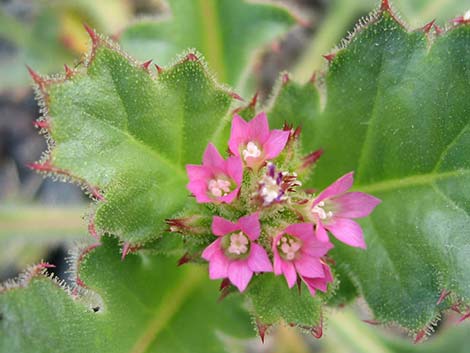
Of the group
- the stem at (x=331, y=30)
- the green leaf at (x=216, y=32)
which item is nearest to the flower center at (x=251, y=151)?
the green leaf at (x=216, y=32)

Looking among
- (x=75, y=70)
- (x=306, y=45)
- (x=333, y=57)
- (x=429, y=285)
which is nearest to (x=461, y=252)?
(x=429, y=285)

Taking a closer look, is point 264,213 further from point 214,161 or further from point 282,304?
point 282,304

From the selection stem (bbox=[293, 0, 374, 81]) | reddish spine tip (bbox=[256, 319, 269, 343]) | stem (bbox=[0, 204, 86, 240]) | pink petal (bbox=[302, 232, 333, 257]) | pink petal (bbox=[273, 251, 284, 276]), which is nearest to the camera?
pink petal (bbox=[273, 251, 284, 276])

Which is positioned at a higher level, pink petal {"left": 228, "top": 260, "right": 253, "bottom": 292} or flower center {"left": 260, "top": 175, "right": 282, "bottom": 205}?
flower center {"left": 260, "top": 175, "right": 282, "bottom": 205}

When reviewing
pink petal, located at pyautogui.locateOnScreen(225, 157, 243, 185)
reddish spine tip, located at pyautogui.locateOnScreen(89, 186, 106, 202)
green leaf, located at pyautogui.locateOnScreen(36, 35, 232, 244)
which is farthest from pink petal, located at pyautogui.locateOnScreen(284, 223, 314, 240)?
reddish spine tip, located at pyautogui.locateOnScreen(89, 186, 106, 202)

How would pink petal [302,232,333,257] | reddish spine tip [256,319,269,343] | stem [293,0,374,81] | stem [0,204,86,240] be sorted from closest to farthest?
1. pink petal [302,232,333,257]
2. reddish spine tip [256,319,269,343]
3. stem [0,204,86,240]
4. stem [293,0,374,81]

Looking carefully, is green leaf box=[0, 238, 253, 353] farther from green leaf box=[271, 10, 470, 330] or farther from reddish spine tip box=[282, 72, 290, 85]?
reddish spine tip box=[282, 72, 290, 85]

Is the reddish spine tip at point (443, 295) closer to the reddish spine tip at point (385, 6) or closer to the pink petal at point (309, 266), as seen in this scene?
the pink petal at point (309, 266)

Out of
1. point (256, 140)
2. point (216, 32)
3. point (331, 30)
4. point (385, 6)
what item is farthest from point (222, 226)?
point (331, 30)
